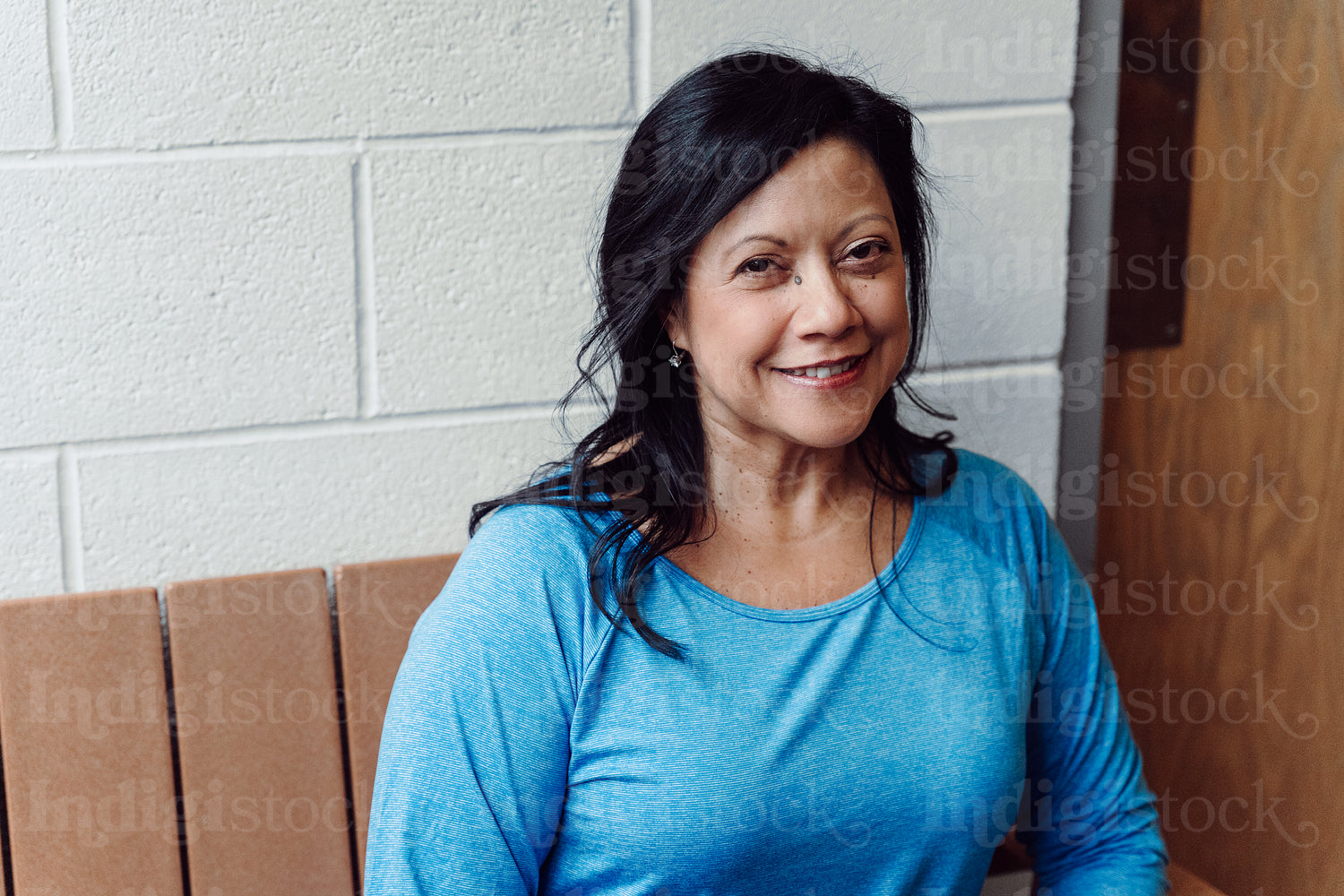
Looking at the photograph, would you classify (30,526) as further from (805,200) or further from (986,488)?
(986,488)

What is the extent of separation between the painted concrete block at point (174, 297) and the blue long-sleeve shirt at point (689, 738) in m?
0.41

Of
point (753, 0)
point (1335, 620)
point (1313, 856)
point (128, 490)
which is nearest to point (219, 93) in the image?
point (128, 490)

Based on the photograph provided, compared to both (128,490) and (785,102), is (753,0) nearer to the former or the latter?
(785,102)

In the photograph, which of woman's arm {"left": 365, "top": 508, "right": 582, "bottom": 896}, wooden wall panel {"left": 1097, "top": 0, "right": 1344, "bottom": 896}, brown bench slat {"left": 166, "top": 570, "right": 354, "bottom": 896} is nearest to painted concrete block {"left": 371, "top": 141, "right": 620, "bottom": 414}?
brown bench slat {"left": 166, "top": 570, "right": 354, "bottom": 896}

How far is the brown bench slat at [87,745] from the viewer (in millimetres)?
1223

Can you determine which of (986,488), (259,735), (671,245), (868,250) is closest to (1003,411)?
(986,488)

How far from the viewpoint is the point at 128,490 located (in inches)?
51.3

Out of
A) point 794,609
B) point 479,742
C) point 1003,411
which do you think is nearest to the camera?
point 479,742

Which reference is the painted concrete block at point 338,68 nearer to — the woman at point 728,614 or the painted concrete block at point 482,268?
the painted concrete block at point 482,268

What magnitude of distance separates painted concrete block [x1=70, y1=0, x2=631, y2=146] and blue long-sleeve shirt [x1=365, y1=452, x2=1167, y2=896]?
1.79 ft

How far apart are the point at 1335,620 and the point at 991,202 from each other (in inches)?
27.3

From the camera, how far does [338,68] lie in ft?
4.26

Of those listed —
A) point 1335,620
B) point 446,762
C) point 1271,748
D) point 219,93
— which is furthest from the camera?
point 1271,748

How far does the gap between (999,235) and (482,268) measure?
0.71 meters
